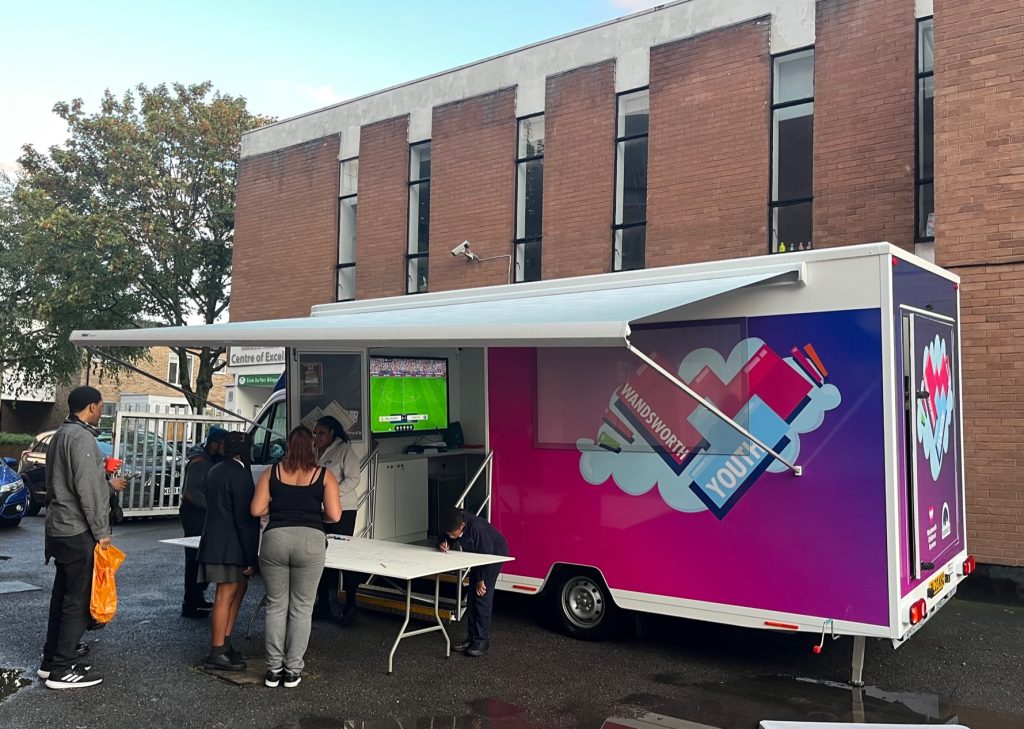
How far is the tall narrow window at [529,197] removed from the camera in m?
12.6

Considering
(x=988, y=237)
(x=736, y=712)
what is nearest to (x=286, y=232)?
(x=988, y=237)

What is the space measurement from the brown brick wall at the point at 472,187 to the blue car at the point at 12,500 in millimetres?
6685

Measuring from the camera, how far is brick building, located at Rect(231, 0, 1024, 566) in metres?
7.94

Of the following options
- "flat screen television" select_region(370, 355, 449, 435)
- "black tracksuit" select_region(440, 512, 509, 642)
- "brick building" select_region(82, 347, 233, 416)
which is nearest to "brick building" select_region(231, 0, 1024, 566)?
"flat screen television" select_region(370, 355, 449, 435)

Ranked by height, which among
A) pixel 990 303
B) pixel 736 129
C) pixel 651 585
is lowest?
pixel 651 585

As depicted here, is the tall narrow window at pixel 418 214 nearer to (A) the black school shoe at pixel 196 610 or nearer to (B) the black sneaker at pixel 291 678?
(A) the black school shoe at pixel 196 610

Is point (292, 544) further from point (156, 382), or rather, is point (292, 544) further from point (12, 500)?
point (156, 382)

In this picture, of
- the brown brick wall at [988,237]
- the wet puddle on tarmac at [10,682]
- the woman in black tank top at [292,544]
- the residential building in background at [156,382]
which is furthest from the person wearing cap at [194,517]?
the residential building in background at [156,382]

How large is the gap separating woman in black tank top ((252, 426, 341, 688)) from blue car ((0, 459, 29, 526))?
884 centimetres

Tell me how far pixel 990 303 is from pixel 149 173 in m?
16.8

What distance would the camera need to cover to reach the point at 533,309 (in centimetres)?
550

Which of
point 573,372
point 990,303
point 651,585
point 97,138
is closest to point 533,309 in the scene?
point 573,372

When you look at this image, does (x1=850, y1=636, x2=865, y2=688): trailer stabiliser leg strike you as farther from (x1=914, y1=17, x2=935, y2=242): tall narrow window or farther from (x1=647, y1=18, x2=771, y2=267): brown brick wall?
(x1=647, y1=18, x2=771, y2=267): brown brick wall

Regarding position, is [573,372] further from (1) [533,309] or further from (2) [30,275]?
(2) [30,275]
